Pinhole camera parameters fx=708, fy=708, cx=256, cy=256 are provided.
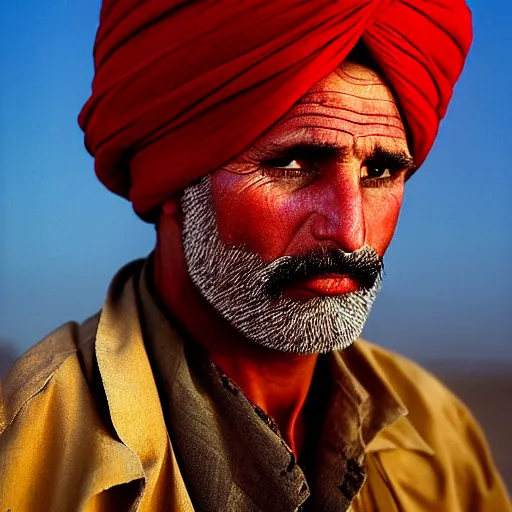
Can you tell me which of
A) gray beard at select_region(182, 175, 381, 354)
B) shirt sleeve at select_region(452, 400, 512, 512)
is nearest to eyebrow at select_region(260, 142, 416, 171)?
gray beard at select_region(182, 175, 381, 354)

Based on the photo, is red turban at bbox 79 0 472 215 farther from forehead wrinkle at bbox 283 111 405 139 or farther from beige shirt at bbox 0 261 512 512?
beige shirt at bbox 0 261 512 512

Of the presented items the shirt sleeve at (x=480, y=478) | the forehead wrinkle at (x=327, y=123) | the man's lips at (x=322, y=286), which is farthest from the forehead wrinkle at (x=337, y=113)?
the shirt sleeve at (x=480, y=478)

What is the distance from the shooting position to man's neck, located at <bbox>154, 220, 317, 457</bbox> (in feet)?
4.04

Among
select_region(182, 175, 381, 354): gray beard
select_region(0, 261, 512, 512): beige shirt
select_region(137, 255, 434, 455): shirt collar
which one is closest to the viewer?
select_region(0, 261, 512, 512): beige shirt

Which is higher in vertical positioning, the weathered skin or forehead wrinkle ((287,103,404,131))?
forehead wrinkle ((287,103,404,131))

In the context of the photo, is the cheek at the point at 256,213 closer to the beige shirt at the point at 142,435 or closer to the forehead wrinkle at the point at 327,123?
the forehead wrinkle at the point at 327,123

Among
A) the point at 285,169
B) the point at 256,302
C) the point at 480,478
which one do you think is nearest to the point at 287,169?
the point at 285,169

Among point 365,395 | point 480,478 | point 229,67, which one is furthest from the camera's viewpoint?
point 480,478

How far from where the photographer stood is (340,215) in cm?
107

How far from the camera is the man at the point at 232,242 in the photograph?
41.3 inches

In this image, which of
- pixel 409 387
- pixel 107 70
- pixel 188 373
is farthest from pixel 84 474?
pixel 409 387

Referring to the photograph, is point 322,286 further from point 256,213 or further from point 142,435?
point 142,435

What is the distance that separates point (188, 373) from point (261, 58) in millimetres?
519

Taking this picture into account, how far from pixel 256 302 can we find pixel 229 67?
14.6 inches
